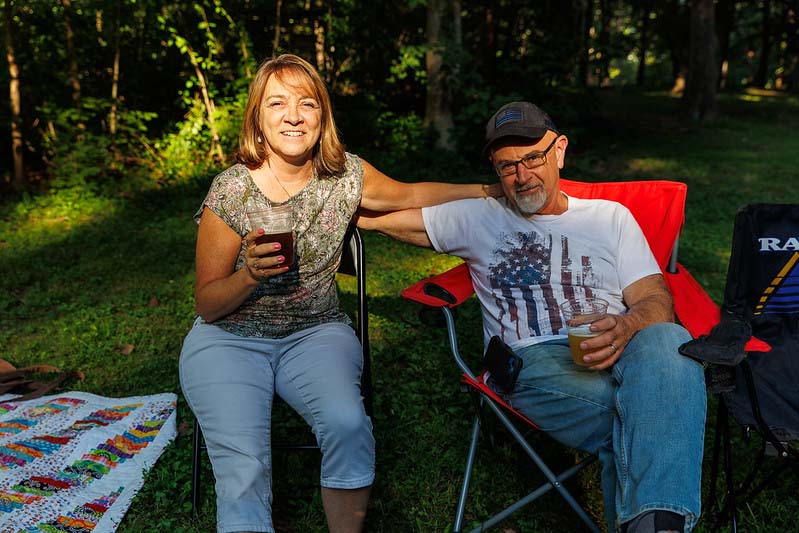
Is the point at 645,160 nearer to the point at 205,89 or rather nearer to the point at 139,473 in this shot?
the point at 205,89

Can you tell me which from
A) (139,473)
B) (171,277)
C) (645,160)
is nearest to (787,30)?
(645,160)

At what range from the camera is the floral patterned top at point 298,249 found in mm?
2371

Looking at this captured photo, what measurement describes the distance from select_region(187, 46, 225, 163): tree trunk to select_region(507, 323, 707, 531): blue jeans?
6617 millimetres

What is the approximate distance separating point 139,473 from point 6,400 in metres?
1.05

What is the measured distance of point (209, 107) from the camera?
26.6ft

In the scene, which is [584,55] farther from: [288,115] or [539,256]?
[288,115]

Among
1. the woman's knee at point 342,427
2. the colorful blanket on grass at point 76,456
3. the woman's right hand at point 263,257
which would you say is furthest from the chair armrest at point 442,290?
the colorful blanket on grass at point 76,456

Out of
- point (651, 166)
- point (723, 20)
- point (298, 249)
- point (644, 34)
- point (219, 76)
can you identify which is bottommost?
point (651, 166)

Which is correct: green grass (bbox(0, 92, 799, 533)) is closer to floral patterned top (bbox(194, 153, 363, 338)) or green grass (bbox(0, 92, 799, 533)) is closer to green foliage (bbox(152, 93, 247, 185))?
green foliage (bbox(152, 93, 247, 185))

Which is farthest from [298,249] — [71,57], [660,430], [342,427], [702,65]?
[702,65]

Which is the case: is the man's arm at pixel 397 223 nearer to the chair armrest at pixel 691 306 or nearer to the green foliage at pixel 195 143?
the chair armrest at pixel 691 306

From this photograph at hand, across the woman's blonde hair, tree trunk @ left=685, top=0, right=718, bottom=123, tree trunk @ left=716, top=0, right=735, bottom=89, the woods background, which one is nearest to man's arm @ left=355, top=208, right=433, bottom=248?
the woman's blonde hair

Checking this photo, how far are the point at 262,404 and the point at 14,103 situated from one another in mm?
6733

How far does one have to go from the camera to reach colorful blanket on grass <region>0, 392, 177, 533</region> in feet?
8.25
